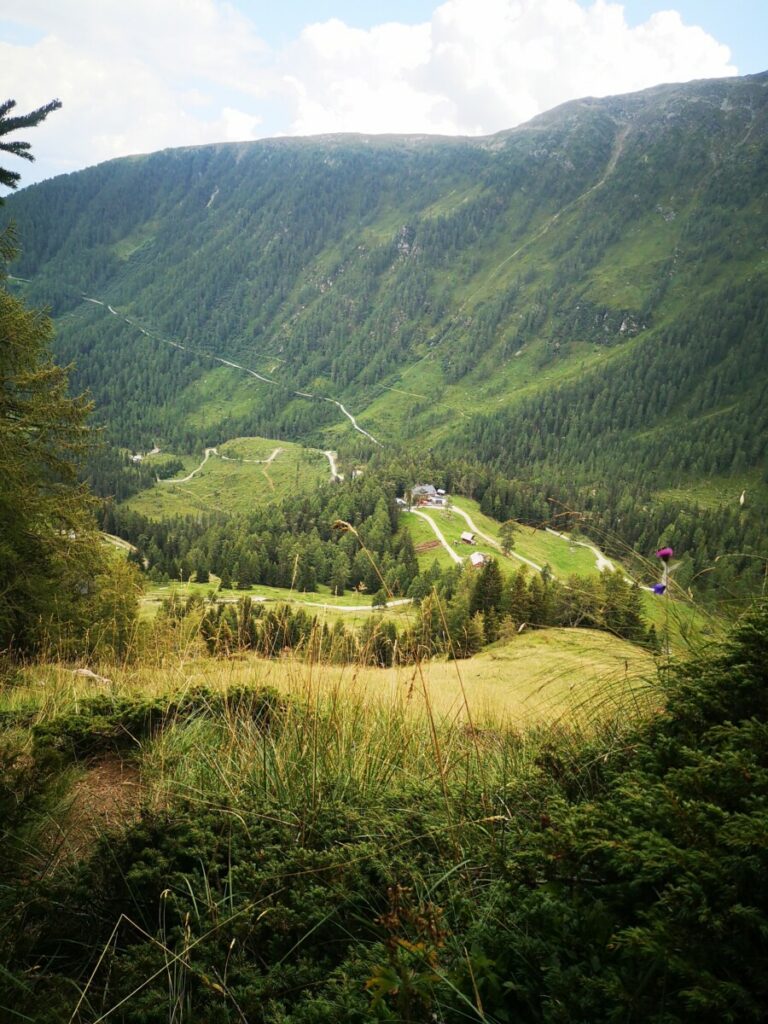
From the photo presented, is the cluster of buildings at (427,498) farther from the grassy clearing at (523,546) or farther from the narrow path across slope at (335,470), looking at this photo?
the narrow path across slope at (335,470)

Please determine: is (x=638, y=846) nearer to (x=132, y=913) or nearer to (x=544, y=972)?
(x=544, y=972)

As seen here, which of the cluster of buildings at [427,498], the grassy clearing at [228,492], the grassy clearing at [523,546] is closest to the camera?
the grassy clearing at [523,546]

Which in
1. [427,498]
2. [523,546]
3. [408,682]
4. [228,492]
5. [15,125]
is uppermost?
[15,125]

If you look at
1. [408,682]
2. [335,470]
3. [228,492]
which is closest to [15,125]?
[408,682]

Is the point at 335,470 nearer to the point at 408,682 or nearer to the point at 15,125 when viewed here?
the point at 15,125

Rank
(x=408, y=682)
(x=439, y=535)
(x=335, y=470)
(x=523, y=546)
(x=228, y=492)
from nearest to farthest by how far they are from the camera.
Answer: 1. (x=408, y=682)
2. (x=523, y=546)
3. (x=439, y=535)
4. (x=335, y=470)
5. (x=228, y=492)

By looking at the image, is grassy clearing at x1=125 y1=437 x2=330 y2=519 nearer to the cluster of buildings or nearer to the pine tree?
the cluster of buildings

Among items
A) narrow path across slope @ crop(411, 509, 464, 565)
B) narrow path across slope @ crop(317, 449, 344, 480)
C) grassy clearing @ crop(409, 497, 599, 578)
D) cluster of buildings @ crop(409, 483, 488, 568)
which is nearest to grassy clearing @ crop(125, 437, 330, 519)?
narrow path across slope @ crop(317, 449, 344, 480)

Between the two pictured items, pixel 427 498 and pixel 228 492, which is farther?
pixel 228 492

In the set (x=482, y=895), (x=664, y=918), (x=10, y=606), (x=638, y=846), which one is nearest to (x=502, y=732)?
(x=482, y=895)

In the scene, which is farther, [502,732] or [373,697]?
[373,697]

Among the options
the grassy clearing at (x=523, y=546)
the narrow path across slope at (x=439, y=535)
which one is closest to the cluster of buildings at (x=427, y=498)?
the grassy clearing at (x=523, y=546)
